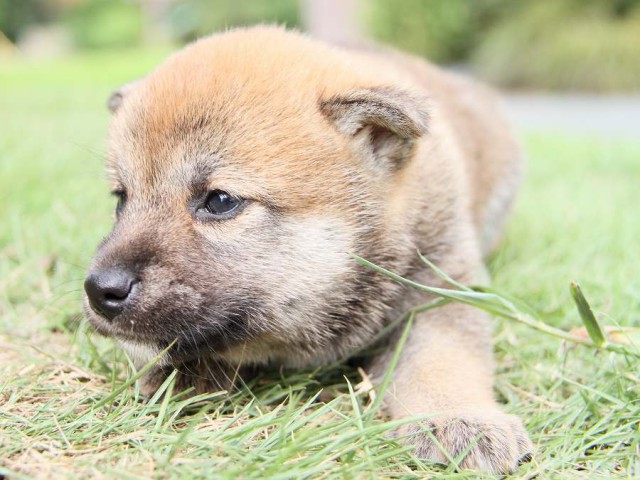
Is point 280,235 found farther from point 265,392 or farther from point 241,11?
point 241,11

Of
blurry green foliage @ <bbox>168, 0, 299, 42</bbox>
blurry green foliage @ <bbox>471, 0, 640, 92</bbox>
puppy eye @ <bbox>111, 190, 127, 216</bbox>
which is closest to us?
puppy eye @ <bbox>111, 190, 127, 216</bbox>

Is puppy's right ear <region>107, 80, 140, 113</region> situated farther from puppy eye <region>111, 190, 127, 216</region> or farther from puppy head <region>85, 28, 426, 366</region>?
puppy eye <region>111, 190, 127, 216</region>

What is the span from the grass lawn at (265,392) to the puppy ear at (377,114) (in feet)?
3.40

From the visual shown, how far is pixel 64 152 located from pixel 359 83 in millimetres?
4685

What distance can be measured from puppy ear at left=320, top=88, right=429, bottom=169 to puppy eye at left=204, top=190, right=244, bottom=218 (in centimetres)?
53

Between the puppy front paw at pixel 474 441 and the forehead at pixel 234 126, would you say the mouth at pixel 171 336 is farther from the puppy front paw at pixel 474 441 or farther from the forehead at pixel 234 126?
the puppy front paw at pixel 474 441

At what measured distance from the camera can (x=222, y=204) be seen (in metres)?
2.62

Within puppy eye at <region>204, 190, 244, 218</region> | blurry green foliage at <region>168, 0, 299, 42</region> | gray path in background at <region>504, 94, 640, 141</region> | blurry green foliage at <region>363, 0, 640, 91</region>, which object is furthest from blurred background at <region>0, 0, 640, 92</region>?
puppy eye at <region>204, 190, 244, 218</region>

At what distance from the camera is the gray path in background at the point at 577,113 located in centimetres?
1178

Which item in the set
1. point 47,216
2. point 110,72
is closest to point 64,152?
point 47,216

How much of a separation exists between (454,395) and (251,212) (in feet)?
3.40

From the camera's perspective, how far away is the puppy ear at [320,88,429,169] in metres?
2.73

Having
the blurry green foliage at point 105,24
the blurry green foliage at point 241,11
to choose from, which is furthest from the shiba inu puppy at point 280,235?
the blurry green foliage at point 105,24

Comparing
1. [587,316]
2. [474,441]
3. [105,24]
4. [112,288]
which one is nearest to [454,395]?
[474,441]
